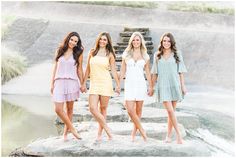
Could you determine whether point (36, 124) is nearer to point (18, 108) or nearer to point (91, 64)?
point (18, 108)

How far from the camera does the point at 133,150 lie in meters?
5.17

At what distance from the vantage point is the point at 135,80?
529 cm

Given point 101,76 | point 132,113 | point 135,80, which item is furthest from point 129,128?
point 101,76

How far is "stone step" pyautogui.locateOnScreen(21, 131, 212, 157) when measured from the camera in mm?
5172

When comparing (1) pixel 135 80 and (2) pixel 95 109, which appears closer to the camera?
(2) pixel 95 109

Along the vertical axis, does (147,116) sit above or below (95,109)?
below

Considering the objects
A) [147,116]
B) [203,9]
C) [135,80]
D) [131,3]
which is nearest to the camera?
[135,80]

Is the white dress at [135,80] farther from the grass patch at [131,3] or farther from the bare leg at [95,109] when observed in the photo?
the grass patch at [131,3]

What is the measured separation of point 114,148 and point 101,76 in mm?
806

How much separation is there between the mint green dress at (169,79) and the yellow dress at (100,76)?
558 mm

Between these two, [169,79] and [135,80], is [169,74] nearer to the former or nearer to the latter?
[169,79]

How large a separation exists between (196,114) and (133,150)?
226 centimetres

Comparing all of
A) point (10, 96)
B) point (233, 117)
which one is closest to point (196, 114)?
point (233, 117)

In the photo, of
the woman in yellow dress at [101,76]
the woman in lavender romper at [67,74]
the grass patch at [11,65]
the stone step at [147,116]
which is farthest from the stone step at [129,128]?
the grass patch at [11,65]
